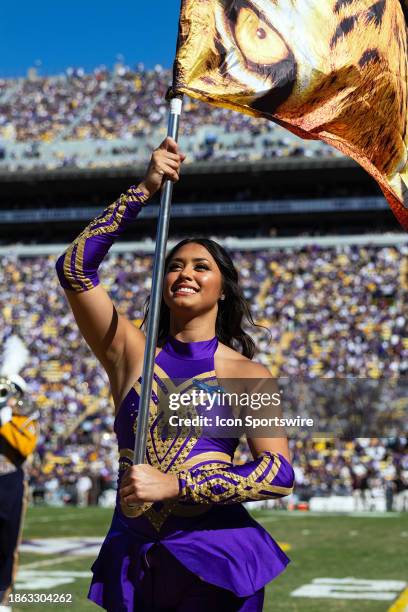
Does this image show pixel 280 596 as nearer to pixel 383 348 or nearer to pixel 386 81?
pixel 386 81

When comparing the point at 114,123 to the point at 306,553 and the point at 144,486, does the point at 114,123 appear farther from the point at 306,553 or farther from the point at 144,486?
the point at 144,486

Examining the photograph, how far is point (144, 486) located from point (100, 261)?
0.65 metres

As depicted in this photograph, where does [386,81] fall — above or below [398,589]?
above

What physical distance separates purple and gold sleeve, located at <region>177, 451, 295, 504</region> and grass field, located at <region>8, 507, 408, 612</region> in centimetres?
479

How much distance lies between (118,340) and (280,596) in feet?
18.2

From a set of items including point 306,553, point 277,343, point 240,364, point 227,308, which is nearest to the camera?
point 240,364

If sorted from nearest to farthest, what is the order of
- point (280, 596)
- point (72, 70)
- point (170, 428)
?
point (170, 428), point (280, 596), point (72, 70)

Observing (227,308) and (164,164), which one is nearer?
(164,164)

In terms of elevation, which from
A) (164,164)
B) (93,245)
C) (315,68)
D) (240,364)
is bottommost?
(240,364)

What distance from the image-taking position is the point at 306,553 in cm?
1129

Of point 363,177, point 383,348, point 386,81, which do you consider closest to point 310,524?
point 383,348

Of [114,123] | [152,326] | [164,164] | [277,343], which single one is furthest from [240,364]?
[114,123]

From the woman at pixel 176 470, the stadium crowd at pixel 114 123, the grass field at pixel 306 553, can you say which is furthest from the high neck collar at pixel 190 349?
the stadium crowd at pixel 114 123

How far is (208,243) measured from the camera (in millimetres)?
2998
